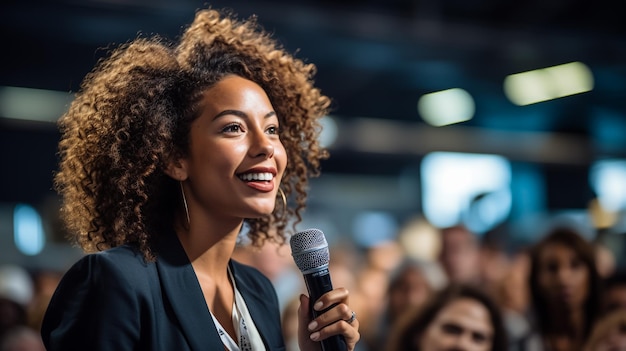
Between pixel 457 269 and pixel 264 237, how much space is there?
3118 mm

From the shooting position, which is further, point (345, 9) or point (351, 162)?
point (351, 162)

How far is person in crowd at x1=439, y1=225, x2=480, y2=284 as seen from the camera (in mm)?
5316

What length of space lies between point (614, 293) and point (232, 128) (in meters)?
2.48

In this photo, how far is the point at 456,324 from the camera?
11.3 ft


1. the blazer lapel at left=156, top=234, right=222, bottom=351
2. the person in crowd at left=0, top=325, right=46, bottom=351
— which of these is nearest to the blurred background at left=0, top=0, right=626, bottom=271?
the person in crowd at left=0, top=325, right=46, bottom=351

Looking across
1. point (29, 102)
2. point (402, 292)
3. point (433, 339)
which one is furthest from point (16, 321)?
point (29, 102)

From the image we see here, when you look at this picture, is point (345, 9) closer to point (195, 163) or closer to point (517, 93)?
point (517, 93)

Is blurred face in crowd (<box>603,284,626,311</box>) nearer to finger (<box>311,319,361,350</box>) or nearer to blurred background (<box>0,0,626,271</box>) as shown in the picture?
finger (<box>311,319,361,350</box>)

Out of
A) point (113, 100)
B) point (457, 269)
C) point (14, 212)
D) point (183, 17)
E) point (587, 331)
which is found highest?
point (183, 17)

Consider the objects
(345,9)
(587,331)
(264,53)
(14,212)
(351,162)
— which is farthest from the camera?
(351,162)

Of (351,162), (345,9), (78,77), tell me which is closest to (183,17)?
(345,9)

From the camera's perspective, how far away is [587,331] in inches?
153

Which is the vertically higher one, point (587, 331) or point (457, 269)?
point (457, 269)

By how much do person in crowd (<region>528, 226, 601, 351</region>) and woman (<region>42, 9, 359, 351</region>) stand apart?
2.08 meters
